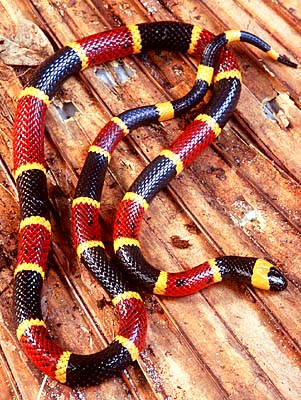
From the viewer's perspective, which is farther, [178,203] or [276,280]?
[178,203]

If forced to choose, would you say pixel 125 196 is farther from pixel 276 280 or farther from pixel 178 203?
pixel 276 280

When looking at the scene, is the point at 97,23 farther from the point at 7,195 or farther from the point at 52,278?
the point at 52,278

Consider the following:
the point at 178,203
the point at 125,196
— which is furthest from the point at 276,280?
the point at 125,196

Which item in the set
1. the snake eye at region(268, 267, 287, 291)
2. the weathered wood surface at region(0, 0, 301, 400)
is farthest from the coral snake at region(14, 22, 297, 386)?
the weathered wood surface at region(0, 0, 301, 400)

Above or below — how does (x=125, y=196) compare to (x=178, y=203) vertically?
below

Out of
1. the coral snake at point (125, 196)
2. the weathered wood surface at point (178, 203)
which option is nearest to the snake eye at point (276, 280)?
the coral snake at point (125, 196)

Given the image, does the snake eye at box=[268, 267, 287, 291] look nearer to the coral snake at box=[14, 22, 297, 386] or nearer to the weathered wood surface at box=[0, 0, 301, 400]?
the coral snake at box=[14, 22, 297, 386]
